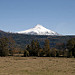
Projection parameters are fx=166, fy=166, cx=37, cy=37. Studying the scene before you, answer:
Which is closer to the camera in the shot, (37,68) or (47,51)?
(37,68)

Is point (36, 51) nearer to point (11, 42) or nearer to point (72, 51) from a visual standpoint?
point (72, 51)

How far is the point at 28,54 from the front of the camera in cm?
8975

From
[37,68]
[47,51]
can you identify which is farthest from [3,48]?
[37,68]

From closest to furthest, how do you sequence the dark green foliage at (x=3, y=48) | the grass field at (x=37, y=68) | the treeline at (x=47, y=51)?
the grass field at (x=37, y=68)
the dark green foliage at (x=3, y=48)
the treeline at (x=47, y=51)

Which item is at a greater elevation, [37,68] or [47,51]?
[47,51]

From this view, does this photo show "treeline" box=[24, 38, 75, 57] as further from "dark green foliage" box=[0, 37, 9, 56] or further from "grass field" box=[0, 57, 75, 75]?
"grass field" box=[0, 57, 75, 75]

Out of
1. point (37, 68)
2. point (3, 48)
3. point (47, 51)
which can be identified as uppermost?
point (3, 48)

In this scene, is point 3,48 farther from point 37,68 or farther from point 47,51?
point 37,68

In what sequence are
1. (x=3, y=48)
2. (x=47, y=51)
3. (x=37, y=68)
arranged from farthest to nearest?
1. (x=47, y=51)
2. (x=3, y=48)
3. (x=37, y=68)

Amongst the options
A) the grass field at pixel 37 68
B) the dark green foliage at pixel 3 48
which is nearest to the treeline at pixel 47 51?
the dark green foliage at pixel 3 48

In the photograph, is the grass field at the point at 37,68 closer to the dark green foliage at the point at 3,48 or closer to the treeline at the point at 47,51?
the treeline at the point at 47,51

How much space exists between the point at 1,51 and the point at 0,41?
6940mm

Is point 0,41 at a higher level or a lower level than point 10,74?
higher

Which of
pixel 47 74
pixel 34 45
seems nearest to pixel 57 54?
pixel 34 45
